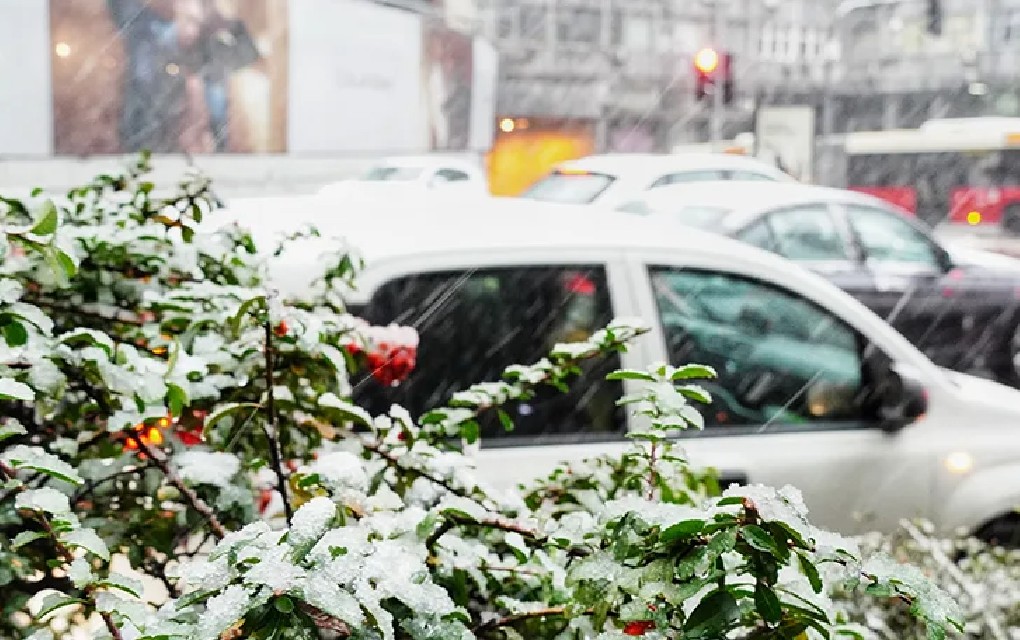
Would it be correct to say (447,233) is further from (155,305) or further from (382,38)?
(382,38)

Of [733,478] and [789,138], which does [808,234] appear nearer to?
[789,138]

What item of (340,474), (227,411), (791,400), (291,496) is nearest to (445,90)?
(791,400)

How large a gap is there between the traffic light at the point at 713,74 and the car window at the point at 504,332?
21.3 ft

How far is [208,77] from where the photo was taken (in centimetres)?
1202

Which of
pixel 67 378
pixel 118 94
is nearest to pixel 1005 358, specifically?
pixel 67 378

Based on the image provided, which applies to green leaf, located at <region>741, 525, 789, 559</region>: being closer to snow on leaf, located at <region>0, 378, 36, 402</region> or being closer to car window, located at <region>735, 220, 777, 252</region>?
snow on leaf, located at <region>0, 378, 36, 402</region>

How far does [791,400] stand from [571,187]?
4.62 m

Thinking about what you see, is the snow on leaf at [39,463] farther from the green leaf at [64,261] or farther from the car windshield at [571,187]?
the car windshield at [571,187]

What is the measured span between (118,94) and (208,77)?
4.36 ft

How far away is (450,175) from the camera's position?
433 inches

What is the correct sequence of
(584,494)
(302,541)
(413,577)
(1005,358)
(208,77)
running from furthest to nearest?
1. (208,77)
2. (1005,358)
3. (584,494)
4. (413,577)
5. (302,541)

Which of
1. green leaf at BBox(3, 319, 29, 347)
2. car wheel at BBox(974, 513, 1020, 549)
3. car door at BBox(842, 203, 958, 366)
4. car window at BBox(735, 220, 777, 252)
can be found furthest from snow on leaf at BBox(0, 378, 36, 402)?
car door at BBox(842, 203, 958, 366)

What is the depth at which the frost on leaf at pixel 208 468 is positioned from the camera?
1.50m

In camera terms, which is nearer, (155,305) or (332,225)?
(155,305)
